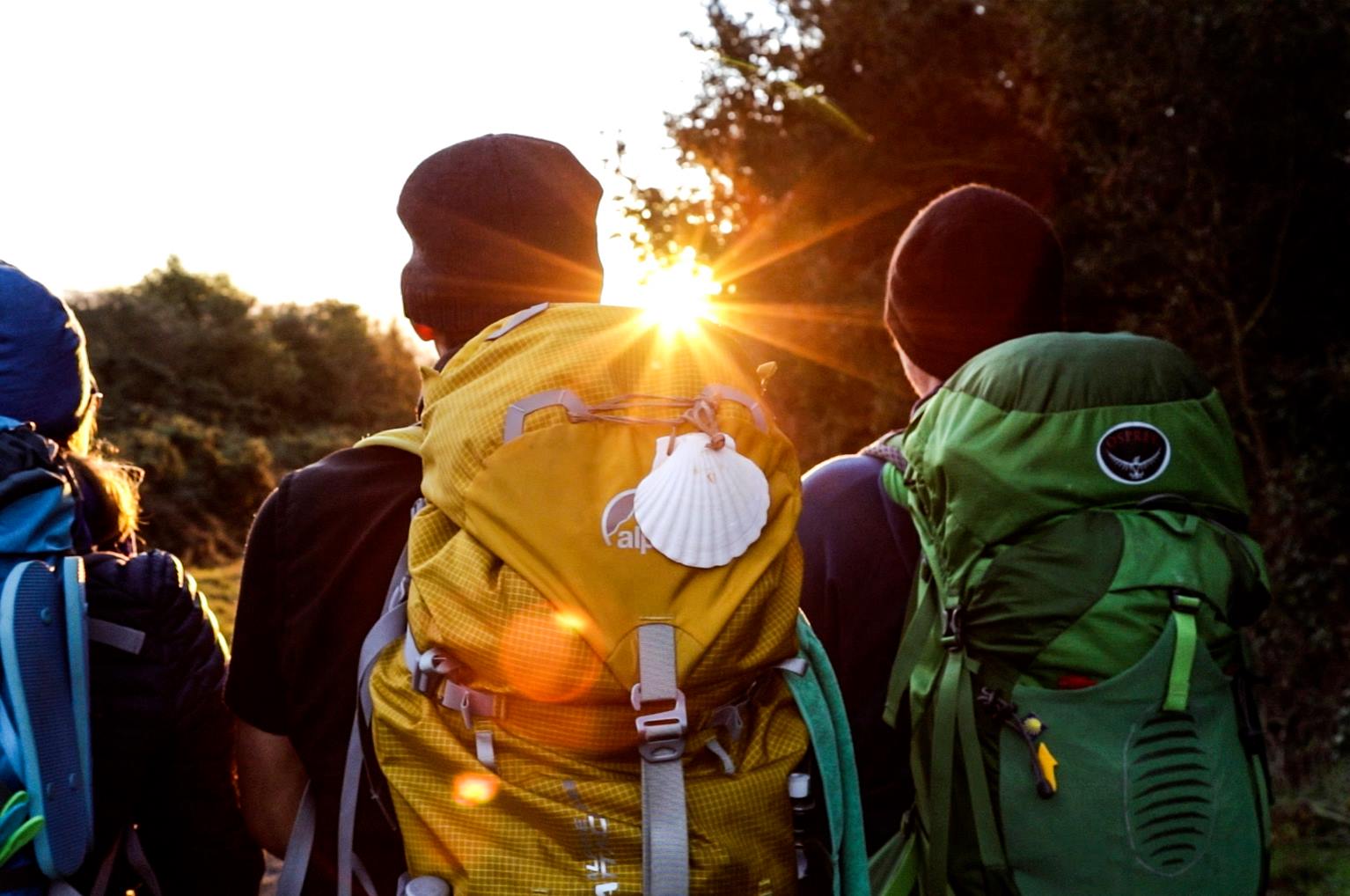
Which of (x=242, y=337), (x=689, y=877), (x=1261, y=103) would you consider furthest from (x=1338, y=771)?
(x=242, y=337)

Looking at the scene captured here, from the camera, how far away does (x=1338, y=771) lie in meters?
4.98

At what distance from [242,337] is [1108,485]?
2934 cm

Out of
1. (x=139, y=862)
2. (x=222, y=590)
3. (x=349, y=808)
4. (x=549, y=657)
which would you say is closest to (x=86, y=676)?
(x=139, y=862)

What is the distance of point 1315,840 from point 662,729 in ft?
15.1

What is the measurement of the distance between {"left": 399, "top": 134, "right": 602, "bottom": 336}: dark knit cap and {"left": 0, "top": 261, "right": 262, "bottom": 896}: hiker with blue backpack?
0.68 metres

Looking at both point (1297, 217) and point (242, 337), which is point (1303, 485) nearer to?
point (1297, 217)

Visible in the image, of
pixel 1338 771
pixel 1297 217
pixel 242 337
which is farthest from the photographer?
pixel 242 337

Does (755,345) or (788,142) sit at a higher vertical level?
(788,142)

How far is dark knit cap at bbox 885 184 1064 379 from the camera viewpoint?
2.23 metres

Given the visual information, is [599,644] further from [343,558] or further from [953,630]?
[953,630]

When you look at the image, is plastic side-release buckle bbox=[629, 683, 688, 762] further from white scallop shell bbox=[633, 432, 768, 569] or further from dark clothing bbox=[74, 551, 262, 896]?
dark clothing bbox=[74, 551, 262, 896]

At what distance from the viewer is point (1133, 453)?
69.1 inches

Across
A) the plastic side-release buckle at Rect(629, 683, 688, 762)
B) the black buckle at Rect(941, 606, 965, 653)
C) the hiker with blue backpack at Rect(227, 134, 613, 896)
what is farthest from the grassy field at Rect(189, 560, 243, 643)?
the plastic side-release buckle at Rect(629, 683, 688, 762)

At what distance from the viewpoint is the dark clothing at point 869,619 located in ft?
6.42
